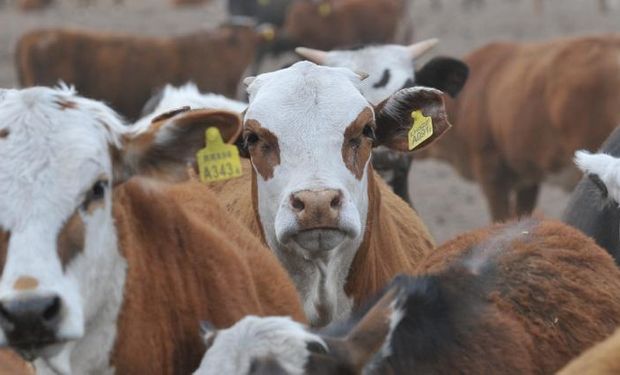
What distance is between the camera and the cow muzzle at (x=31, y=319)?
11.7 ft

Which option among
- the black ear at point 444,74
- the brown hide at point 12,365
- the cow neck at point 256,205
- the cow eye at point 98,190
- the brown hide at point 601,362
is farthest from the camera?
the black ear at point 444,74

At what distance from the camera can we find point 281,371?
11.3 feet

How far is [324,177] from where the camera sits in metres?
4.99

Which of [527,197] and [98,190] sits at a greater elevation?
[98,190]

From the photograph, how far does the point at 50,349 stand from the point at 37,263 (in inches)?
9.7

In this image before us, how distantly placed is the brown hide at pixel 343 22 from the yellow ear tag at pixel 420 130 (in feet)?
47.5

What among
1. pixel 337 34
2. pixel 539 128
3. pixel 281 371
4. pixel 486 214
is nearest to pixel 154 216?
pixel 281 371

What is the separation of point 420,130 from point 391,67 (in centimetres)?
198

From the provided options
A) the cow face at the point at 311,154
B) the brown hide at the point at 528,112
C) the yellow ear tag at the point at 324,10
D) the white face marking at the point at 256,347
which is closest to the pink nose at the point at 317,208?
the cow face at the point at 311,154

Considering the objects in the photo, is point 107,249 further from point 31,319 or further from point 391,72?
point 391,72

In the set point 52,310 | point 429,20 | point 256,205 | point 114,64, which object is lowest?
point 429,20

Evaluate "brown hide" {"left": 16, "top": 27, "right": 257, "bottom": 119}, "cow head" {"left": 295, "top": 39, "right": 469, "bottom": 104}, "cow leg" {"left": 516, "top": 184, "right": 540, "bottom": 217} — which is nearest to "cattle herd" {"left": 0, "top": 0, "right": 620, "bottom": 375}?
"cow head" {"left": 295, "top": 39, "right": 469, "bottom": 104}

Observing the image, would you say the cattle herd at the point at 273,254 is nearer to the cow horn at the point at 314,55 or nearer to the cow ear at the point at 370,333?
the cow ear at the point at 370,333

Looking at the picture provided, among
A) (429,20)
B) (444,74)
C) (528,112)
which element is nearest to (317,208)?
(444,74)
